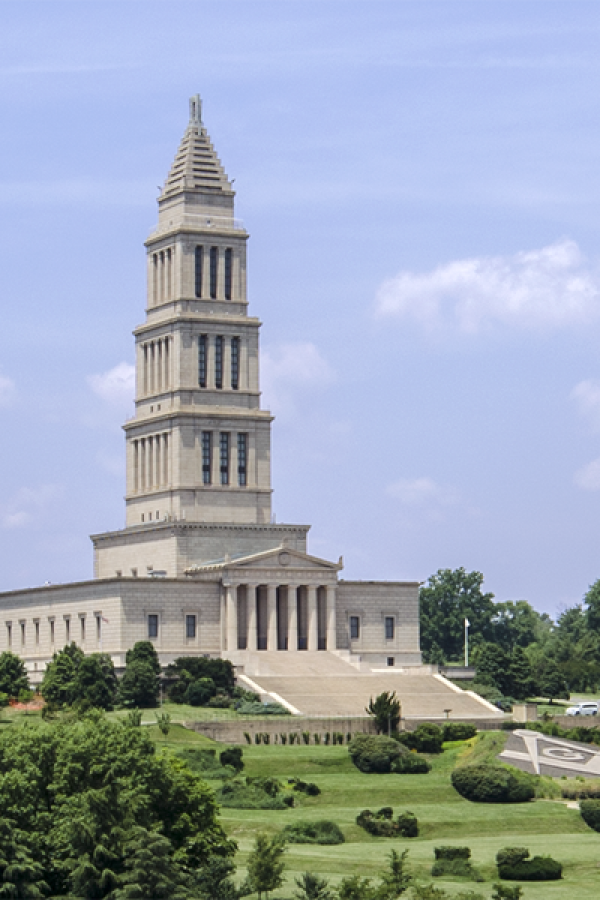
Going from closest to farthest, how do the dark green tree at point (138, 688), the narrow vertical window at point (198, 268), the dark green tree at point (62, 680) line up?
the dark green tree at point (62, 680) → the dark green tree at point (138, 688) → the narrow vertical window at point (198, 268)

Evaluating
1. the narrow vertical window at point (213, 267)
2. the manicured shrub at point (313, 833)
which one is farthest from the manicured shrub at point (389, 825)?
the narrow vertical window at point (213, 267)

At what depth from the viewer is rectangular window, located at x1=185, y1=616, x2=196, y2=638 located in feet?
388

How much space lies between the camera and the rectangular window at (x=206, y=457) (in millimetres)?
125812

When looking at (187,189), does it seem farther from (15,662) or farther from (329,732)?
(329,732)

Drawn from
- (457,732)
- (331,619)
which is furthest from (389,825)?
(331,619)

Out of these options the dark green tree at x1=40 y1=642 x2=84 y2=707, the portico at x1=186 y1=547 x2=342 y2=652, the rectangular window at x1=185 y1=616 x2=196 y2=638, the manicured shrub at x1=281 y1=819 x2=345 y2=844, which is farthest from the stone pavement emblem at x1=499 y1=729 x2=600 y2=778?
the rectangular window at x1=185 y1=616 x2=196 y2=638

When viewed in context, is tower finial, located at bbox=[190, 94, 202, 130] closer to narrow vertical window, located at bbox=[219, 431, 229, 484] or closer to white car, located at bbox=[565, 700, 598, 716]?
narrow vertical window, located at bbox=[219, 431, 229, 484]

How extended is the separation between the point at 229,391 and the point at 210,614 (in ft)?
51.9

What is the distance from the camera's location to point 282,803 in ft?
272

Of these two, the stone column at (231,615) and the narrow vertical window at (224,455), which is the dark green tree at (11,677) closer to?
the stone column at (231,615)

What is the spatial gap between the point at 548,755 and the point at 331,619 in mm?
29184

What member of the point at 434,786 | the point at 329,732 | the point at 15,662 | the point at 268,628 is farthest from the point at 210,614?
the point at 434,786

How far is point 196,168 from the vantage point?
426ft

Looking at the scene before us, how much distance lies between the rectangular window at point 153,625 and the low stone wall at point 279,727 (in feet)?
54.4
